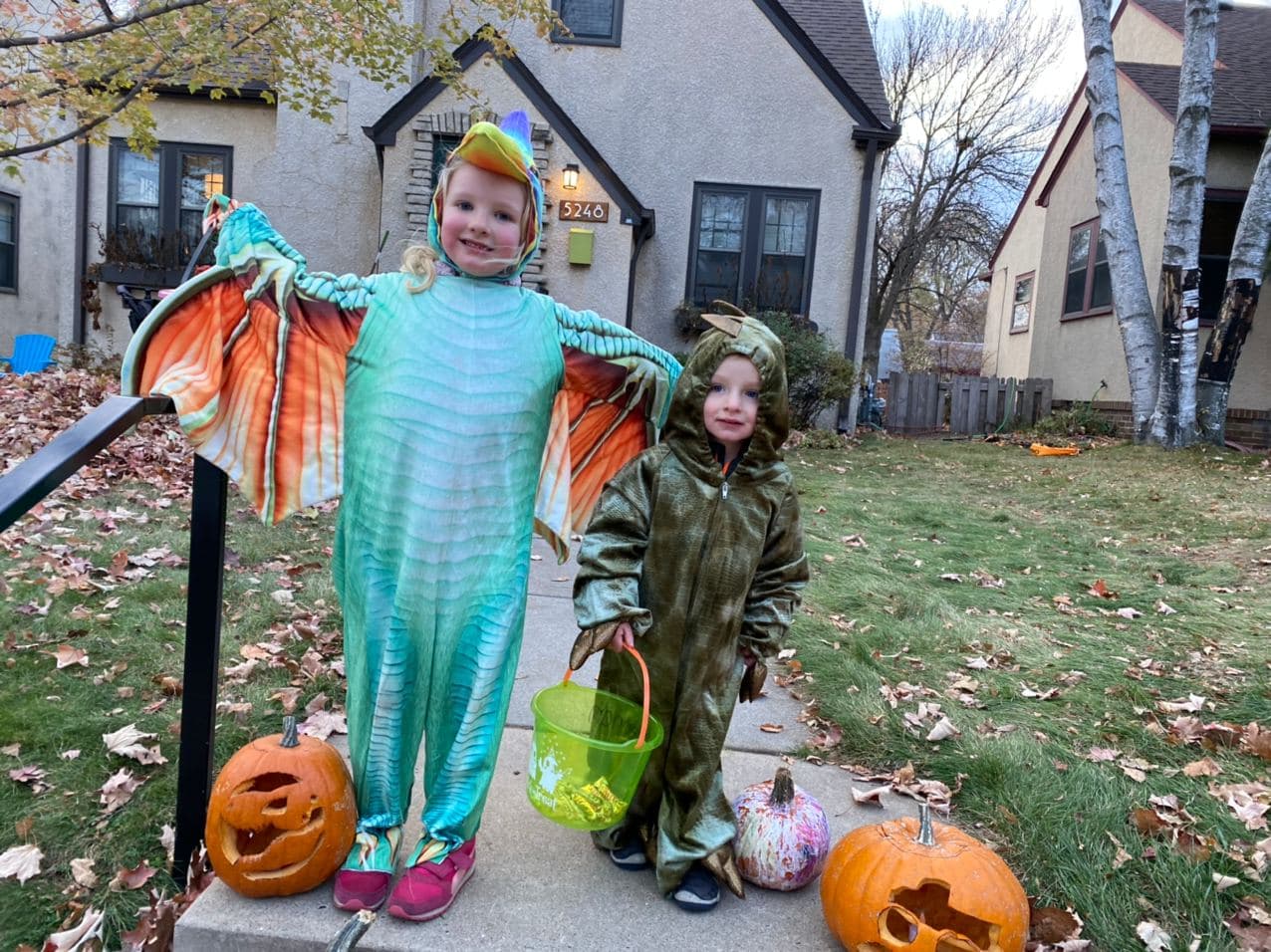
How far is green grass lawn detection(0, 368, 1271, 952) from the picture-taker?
2.61 m

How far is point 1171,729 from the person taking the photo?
3.48 m

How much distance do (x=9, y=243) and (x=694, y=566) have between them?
60.1ft

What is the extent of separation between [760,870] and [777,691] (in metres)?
1.75

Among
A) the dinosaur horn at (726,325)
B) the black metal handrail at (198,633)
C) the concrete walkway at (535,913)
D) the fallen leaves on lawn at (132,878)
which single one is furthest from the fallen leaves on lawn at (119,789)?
the dinosaur horn at (726,325)

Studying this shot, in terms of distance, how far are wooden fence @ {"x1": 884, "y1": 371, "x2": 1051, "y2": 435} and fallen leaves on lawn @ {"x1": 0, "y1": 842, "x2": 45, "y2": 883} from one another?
17033mm

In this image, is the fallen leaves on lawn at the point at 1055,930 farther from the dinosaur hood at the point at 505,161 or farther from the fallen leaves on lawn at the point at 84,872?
the fallen leaves on lawn at the point at 84,872

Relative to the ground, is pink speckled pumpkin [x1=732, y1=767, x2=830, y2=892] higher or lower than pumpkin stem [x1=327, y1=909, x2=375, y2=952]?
lower

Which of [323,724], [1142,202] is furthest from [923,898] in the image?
[1142,202]

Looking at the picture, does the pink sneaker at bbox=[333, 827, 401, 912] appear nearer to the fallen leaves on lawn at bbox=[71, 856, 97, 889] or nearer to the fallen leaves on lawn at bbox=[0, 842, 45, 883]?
the fallen leaves on lawn at bbox=[71, 856, 97, 889]

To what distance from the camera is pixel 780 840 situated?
2344mm

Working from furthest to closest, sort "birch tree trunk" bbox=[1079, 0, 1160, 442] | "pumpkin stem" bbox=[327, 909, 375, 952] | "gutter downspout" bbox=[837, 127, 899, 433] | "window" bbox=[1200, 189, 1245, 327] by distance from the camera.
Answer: "window" bbox=[1200, 189, 1245, 327] < "gutter downspout" bbox=[837, 127, 899, 433] < "birch tree trunk" bbox=[1079, 0, 1160, 442] < "pumpkin stem" bbox=[327, 909, 375, 952]

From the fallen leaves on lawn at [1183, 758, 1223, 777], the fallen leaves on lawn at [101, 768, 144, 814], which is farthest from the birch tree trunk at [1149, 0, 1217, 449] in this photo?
→ the fallen leaves on lawn at [101, 768, 144, 814]

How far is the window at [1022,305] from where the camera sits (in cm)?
2073

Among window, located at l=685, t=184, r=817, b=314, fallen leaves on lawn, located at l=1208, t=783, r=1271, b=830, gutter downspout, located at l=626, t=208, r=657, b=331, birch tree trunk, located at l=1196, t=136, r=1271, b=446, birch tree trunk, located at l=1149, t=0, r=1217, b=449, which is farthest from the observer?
window, located at l=685, t=184, r=817, b=314
